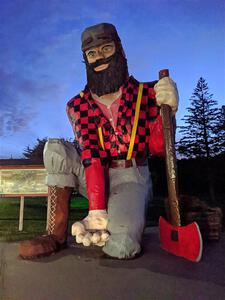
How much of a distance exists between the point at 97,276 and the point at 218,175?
11.7 m

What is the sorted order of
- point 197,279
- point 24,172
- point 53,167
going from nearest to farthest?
1. point 197,279
2. point 53,167
3. point 24,172

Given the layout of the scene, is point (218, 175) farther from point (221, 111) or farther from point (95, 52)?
point (95, 52)

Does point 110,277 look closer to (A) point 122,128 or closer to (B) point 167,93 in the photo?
(A) point 122,128

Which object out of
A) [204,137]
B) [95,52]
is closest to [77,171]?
[95,52]

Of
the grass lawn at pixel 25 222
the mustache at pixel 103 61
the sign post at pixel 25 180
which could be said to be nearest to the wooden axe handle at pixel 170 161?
the mustache at pixel 103 61

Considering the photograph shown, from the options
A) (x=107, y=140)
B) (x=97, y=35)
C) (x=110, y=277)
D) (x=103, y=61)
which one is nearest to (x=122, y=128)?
(x=107, y=140)

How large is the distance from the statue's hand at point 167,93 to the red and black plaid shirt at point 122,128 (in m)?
0.17

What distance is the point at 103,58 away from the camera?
7.93 feet

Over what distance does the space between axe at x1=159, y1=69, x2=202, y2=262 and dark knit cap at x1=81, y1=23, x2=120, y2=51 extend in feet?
1.51

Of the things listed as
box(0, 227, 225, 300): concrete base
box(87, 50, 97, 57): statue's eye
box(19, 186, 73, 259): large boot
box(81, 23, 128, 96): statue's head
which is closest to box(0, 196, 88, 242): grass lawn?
box(19, 186, 73, 259): large boot

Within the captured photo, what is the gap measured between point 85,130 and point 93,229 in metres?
0.69

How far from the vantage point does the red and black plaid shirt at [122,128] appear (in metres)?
2.36

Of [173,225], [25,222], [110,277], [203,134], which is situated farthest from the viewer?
[203,134]

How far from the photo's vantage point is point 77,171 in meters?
2.43
